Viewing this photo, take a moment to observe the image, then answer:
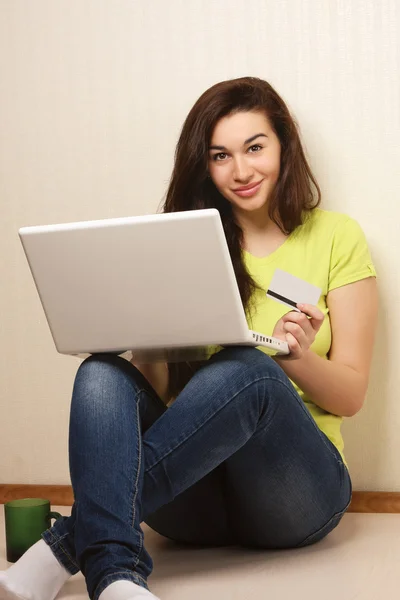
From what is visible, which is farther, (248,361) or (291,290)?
(291,290)

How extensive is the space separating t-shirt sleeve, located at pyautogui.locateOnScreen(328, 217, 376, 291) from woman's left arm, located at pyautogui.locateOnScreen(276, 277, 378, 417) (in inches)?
0.6

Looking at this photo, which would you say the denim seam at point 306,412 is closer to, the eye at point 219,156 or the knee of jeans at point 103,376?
the knee of jeans at point 103,376

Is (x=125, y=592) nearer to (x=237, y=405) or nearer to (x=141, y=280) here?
(x=237, y=405)

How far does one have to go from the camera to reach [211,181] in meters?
1.72

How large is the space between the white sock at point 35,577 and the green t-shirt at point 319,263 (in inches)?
22.1

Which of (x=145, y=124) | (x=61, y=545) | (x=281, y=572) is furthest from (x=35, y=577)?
(x=145, y=124)

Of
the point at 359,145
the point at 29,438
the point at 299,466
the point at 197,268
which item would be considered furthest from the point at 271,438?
the point at 29,438

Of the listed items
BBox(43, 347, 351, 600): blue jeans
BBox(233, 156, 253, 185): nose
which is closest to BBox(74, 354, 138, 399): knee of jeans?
BBox(43, 347, 351, 600): blue jeans

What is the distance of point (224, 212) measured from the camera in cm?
175

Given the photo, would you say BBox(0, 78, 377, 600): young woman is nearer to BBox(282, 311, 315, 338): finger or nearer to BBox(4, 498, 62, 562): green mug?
BBox(282, 311, 315, 338): finger

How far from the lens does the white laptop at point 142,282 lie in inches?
42.3

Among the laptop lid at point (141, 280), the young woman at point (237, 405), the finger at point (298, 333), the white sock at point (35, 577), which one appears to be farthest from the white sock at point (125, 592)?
the finger at point (298, 333)

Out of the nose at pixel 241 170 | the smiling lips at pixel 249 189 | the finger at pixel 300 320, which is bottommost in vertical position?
the finger at pixel 300 320

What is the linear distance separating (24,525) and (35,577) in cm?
27
